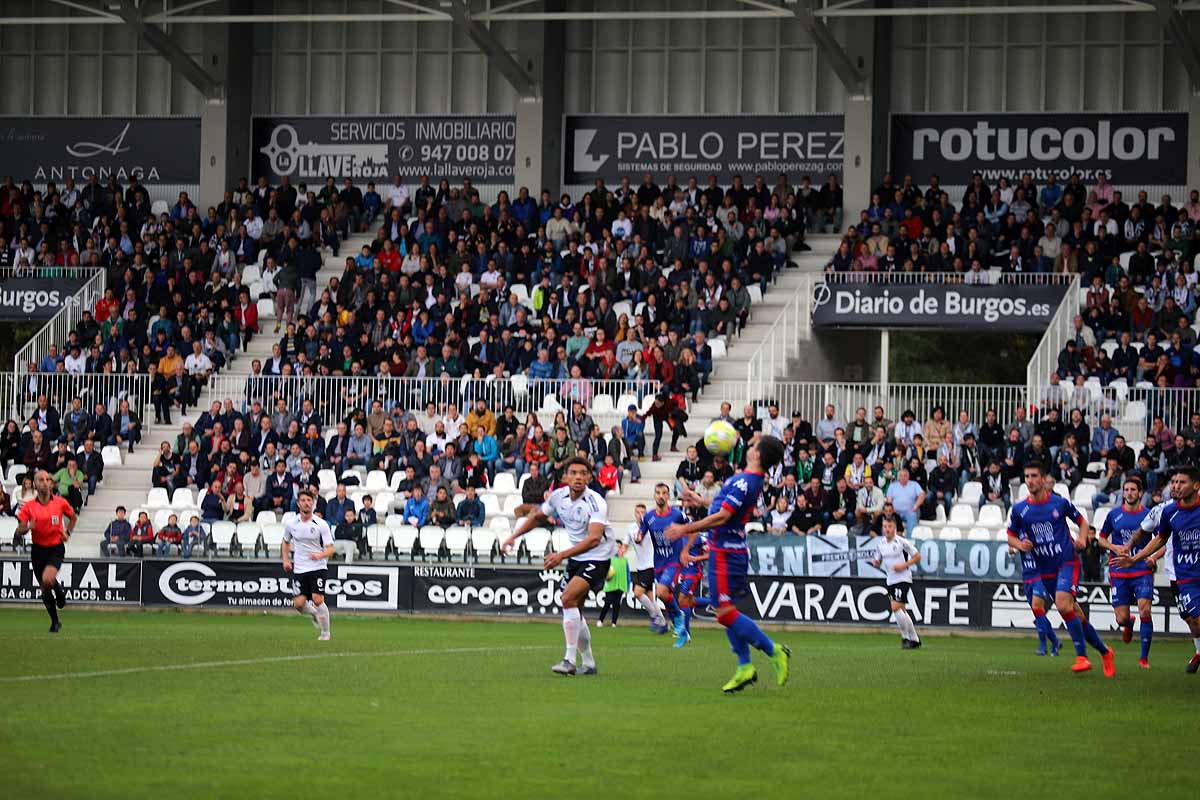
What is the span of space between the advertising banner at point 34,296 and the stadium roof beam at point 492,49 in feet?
35.6

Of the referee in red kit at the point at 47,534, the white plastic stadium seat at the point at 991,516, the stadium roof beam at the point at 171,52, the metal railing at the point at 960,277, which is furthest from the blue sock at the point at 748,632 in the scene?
the stadium roof beam at the point at 171,52

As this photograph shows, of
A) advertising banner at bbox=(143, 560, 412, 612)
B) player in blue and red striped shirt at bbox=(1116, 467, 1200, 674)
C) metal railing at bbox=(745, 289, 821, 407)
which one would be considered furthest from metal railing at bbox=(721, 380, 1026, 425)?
player in blue and red striped shirt at bbox=(1116, 467, 1200, 674)

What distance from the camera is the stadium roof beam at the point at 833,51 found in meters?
37.8

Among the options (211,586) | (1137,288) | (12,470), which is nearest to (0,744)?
(211,586)

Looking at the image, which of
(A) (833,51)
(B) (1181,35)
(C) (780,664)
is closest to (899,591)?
(C) (780,664)

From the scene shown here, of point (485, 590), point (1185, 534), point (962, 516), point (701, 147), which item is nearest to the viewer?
point (1185, 534)

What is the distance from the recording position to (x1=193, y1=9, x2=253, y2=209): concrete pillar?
46.8 meters

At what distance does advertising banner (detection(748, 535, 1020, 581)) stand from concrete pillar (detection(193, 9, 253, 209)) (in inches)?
887

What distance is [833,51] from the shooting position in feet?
134

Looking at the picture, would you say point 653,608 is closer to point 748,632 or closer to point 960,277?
point 748,632

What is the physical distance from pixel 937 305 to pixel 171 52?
1984 cm

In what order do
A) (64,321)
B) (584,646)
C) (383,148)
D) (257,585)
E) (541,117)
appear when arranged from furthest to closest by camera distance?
(383,148)
(541,117)
(64,321)
(257,585)
(584,646)

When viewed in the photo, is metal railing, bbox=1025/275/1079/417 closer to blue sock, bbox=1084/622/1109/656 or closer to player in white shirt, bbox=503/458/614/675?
blue sock, bbox=1084/622/1109/656

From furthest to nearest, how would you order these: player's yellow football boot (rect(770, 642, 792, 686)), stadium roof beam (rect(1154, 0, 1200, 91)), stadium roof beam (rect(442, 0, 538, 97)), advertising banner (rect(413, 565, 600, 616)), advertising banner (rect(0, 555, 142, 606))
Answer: stadium roof beam (rect(442, 0, 538, 97)), stadium roof beam (rect(1154, 0, 1200, 91)), advertising banner (rect(0, 555, 142, 606)), advertising banner (rect(413, 565, 600, 616)), player's yellow football boot (rect(770, 642, 792, 686))
